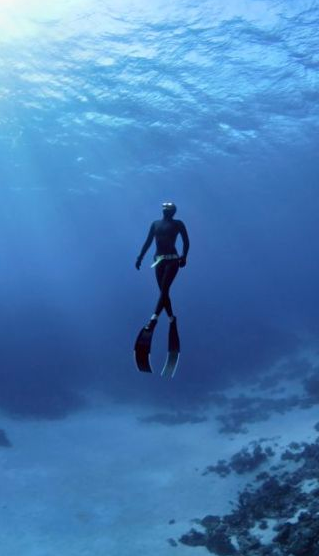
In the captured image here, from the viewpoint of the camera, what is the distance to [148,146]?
31.0 m

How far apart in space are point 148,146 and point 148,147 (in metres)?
0.20

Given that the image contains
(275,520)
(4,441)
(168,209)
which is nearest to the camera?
(168,209)

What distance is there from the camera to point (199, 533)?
12.8 meters

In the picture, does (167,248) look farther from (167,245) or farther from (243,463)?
(243,463)

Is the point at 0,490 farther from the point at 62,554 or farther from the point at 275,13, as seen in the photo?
the point at 275,13

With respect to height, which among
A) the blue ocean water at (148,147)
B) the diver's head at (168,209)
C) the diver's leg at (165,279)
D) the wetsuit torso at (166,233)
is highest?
the blue ocean water at (148,147)

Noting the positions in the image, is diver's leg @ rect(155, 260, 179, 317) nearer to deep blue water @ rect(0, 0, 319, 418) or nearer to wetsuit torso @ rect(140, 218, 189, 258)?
wetsuit torso @ rect(140, 218, 189, 258)

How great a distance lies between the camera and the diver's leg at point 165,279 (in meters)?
7.18

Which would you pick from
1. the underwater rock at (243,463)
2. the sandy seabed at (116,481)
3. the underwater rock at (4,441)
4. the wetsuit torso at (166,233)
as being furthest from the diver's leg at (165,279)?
the underwater rock at (4,441)

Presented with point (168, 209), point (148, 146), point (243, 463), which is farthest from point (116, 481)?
point (148, 146)

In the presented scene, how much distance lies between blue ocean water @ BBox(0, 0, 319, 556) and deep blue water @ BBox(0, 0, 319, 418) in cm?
9

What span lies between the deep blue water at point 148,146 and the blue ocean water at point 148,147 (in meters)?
0.09

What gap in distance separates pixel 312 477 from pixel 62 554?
24.8ft

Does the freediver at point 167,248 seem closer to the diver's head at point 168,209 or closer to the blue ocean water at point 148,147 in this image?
the diver's head at point 168,209
